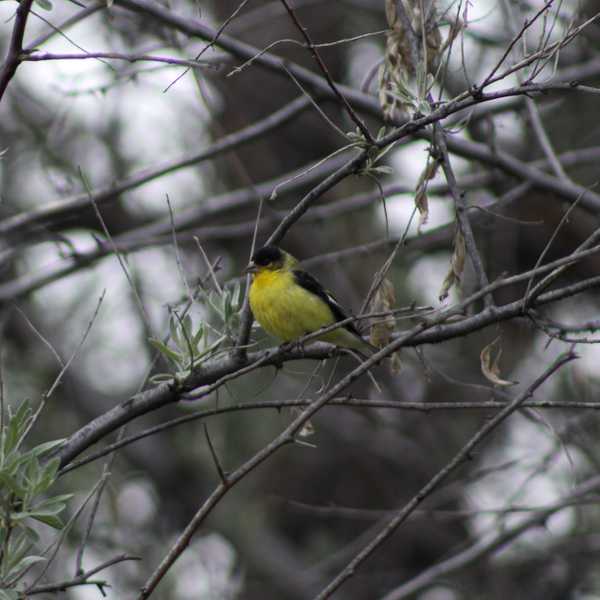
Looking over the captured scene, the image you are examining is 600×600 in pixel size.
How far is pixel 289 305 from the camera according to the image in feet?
19.5

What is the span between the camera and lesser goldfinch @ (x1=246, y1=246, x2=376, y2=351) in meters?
5.93

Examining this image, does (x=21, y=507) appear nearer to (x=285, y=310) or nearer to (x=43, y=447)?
(x=43, y=447)

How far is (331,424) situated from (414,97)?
807 centimetres

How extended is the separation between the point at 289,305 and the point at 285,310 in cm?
5

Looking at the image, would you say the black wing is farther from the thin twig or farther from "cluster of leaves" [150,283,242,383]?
the thin twig

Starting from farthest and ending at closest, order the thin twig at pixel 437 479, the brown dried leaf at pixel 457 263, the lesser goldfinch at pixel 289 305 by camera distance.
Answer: the lesser goldfinch at pixel 289 305
the brown dried leaf at pixel 457 263
the thin twig at pixel 437 479

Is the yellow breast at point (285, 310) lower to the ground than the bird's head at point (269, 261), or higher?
lower

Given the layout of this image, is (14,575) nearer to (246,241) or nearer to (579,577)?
(579,577)

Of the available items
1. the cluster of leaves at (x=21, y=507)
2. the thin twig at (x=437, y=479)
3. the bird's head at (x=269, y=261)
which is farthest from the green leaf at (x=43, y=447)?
the bird's head at (x=269, y=261)

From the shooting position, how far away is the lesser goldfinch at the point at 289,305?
19.4ft

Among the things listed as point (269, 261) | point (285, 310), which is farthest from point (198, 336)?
point (269, 261)

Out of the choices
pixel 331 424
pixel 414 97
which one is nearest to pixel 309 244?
pixel 331 424

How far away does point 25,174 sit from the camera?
12195 millimetres

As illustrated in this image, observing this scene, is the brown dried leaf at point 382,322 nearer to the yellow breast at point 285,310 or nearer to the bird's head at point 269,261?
the yellow breast at point 285,310
